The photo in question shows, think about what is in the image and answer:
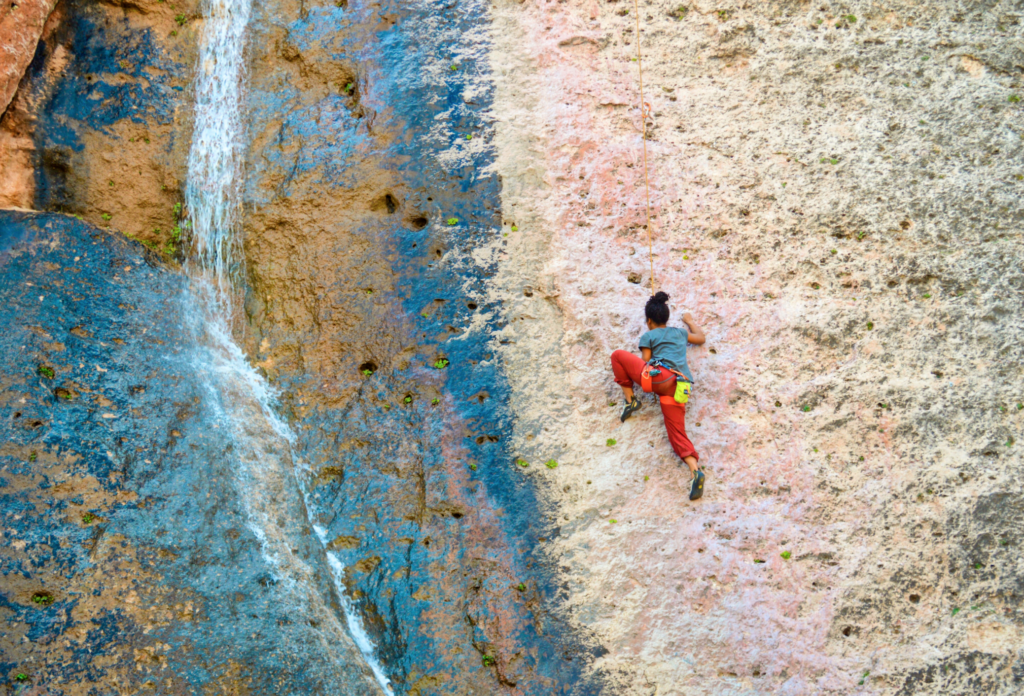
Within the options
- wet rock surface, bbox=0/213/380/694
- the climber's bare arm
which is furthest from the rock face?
the climber's bare arm

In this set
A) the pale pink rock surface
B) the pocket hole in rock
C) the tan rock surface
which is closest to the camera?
the pocket hole in rock

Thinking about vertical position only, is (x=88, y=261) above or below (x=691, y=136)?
below

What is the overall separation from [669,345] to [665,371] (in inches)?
8.9

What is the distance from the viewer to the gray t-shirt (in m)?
5.17

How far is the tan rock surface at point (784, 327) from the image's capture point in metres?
5.04

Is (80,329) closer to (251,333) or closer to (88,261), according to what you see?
(88,261)

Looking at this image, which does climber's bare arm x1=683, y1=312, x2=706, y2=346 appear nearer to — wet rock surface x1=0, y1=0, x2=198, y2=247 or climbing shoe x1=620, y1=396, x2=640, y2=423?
climbing shoe x1=620, y1=396, x2=640, y2=423

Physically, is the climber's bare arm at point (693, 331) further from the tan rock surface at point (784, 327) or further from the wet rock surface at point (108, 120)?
the wet rock surface at point (108, 120)

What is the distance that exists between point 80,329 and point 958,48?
7.25 meters

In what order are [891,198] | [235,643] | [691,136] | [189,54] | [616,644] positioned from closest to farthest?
[235,643] < [616,644] < [891,198] < [691,136] < [189,54]

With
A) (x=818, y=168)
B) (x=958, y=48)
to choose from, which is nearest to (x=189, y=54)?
(x=818, y=168)

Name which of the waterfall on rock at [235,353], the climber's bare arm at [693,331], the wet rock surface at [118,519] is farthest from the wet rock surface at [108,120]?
the climber's bare arm at [693,331]

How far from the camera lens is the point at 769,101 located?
227 inches

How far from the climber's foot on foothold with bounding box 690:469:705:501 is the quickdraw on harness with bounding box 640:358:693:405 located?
553 mm
